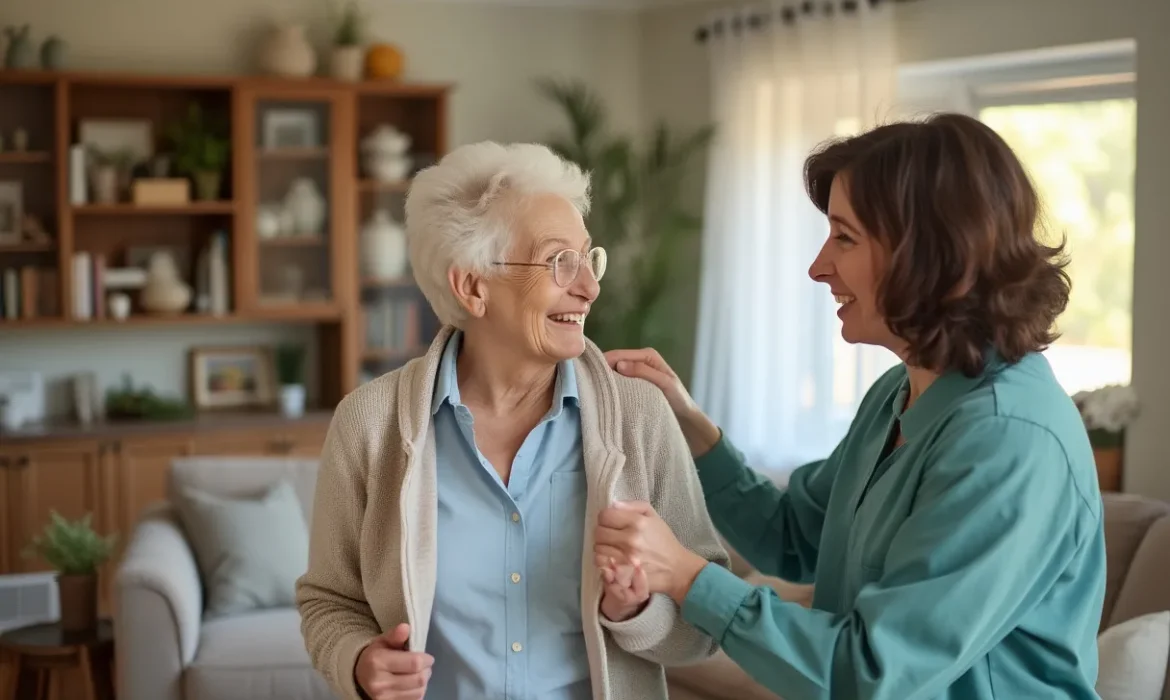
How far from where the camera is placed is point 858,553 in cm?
154

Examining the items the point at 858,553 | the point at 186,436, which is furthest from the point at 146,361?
the point at 858,553

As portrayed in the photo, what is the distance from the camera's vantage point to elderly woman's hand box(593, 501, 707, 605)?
156cm

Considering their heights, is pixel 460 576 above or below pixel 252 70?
below

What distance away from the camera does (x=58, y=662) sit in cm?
369

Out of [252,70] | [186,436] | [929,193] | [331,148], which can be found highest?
[252,70]

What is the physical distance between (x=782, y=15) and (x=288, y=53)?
2.09 metres

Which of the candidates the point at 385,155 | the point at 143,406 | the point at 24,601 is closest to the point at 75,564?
the point at 24,601

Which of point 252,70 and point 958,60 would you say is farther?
point 252,70

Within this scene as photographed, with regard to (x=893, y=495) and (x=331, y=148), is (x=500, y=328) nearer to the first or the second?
(x=893, y=495)

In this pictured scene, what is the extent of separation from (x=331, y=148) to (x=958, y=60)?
8.52 ft

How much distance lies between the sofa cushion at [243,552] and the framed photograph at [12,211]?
1888 millimetres

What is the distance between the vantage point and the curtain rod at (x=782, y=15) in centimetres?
502

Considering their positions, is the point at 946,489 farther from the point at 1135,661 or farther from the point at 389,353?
the point at 389,353

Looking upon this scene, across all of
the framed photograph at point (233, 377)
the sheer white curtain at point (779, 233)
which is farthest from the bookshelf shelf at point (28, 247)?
the sheer white curtain at point (779, 233)
